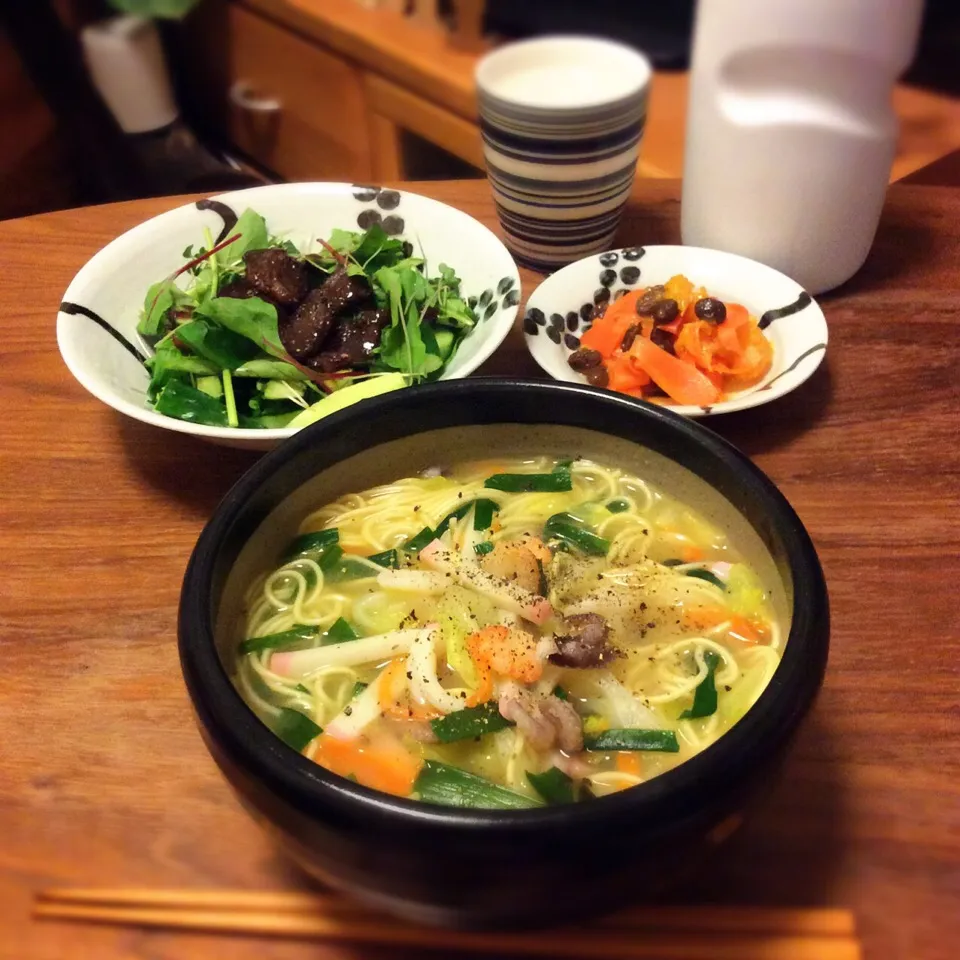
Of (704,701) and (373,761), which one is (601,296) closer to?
(704,701)

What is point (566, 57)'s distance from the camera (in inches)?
57.9

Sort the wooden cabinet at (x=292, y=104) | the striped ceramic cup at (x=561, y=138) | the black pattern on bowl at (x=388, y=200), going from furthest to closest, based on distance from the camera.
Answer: the wooden cabinet at (x=292, y=104)
the black pattern on bowl at (x=388, y=200)
the striped ceramic cup at (x=561, y=138)

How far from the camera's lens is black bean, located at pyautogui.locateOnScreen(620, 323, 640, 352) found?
1257mm

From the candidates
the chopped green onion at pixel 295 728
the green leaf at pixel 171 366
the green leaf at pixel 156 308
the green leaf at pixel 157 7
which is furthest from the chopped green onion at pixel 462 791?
the green leaf at pixel 157 7

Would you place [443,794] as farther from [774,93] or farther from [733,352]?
[774,93]

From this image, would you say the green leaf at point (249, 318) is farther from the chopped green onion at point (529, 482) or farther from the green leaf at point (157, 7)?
the green leaf at point (157, 7)

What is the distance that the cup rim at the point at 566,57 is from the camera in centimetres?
139

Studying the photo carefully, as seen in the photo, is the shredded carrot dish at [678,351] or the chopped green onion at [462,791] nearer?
the chopped green onion at [462,791]

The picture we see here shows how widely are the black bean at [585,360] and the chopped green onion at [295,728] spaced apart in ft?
2.17

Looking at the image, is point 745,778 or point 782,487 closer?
point 745,778

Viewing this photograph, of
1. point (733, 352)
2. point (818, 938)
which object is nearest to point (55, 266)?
point (733, 352)

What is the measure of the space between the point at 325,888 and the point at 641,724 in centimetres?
29

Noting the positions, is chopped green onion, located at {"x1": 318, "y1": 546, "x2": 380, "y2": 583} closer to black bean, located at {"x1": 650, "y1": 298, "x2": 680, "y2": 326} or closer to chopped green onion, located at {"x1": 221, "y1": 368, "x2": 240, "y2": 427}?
chopped green onion, located at {"x1": 221, "y1": 368, "x2": 240, "y2": 427}

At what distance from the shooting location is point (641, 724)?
76cm
